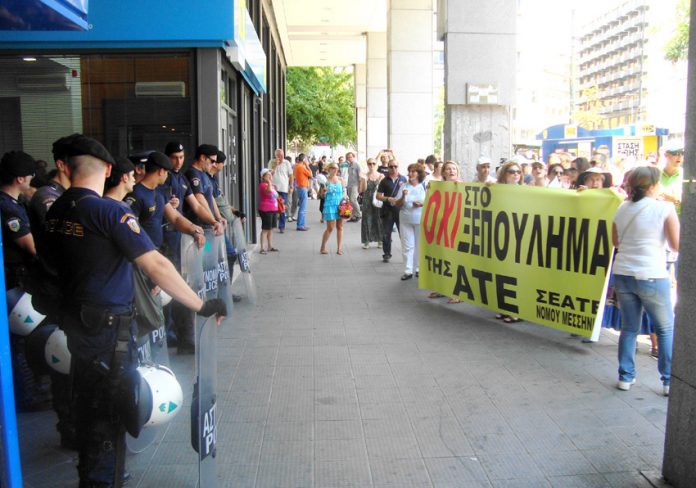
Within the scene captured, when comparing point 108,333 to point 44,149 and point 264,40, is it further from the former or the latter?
point 264,40

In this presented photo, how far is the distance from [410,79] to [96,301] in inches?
829

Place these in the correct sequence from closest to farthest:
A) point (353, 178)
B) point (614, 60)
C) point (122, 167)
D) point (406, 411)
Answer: point (122, 167), point (406, 411), point (353, 178), point (614, 60)

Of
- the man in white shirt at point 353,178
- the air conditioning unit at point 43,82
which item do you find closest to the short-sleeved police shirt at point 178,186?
the air conditioning unit at point 43,82

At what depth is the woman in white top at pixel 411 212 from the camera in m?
11.3

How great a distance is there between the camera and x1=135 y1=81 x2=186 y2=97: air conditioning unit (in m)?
9.86

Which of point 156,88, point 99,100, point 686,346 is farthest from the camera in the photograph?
point 156,88

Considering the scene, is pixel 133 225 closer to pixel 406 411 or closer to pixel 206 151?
pixel 406 411

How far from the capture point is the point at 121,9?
364 inches

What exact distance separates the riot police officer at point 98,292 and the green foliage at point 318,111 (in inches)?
1530

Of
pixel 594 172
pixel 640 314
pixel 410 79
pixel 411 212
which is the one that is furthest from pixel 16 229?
pixel 410 79

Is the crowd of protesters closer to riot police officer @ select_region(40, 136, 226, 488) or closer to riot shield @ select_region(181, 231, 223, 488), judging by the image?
riot shield @ select_region(181, 231, 223, 488)

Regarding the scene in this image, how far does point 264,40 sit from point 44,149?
14130 mm

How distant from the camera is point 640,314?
598 centimetres

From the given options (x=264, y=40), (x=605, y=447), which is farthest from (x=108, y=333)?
(x=264, y=40)
